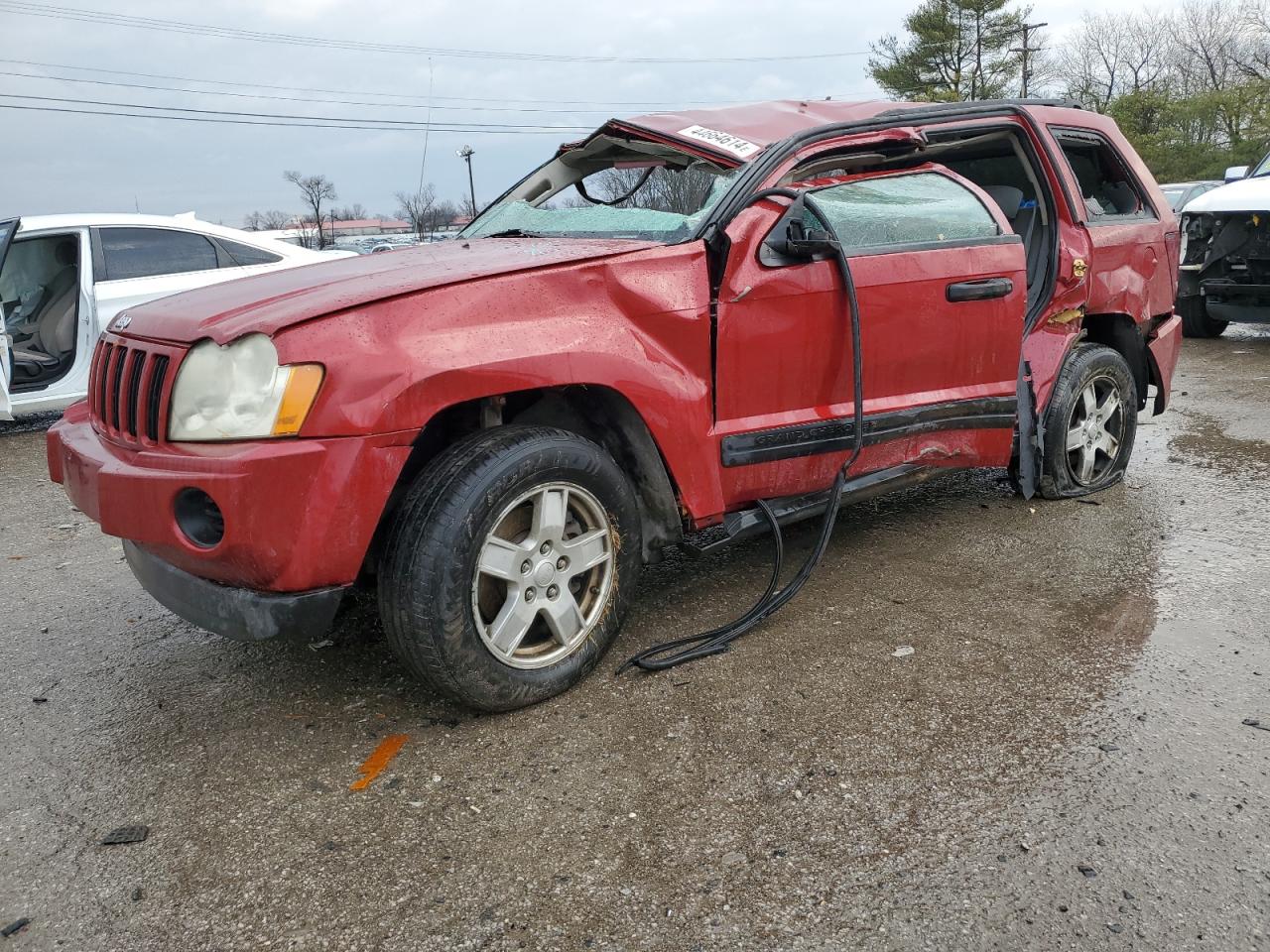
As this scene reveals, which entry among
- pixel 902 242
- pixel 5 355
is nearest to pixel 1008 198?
pixel 902 242

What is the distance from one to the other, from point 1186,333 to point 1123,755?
9.34m

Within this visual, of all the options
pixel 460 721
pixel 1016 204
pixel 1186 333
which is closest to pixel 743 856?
pixel 460 721

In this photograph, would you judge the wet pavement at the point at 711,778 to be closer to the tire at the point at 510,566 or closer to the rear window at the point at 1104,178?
the tire at the point at 510,566

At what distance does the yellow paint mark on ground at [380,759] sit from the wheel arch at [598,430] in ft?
2.34

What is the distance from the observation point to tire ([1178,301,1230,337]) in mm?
10102

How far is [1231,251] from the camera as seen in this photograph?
8867mm

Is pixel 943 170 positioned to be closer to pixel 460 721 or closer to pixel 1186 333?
pixel 460 721

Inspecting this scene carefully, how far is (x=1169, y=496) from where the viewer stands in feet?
15.8

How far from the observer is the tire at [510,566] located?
2.60 meters

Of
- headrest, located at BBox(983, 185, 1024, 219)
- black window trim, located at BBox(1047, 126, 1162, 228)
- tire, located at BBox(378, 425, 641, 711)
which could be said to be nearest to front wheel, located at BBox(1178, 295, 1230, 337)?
black window trim, located at BBox(1047, 126, 1162, 228)

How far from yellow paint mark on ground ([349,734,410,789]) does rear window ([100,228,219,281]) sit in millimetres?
5985

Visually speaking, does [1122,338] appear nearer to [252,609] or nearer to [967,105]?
[967,105]

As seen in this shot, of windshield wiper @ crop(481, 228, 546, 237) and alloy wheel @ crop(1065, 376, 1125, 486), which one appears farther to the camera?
alloy wheel @ crop(1065, 376, 1125, 486)

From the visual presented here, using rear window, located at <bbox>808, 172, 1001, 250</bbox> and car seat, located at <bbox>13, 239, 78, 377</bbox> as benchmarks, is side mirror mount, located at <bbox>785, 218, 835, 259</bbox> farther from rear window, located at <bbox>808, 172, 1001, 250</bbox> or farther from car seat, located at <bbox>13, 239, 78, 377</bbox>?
car seat, located at <bbox>13, 239, 78, 377</bbox>
